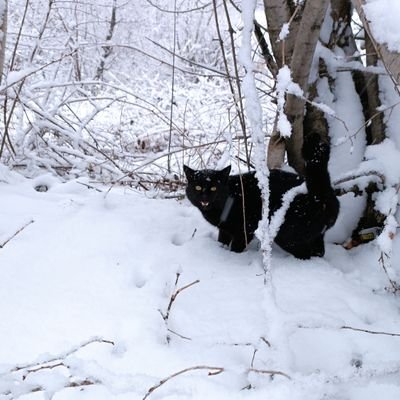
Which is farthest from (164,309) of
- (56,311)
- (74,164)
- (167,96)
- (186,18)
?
(186,18)

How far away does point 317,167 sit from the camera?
2391 millimetres

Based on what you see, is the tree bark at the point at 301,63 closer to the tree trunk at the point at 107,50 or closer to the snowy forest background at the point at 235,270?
the snowy forest background at the point at 235,270

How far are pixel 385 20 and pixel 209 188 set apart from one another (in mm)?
1824

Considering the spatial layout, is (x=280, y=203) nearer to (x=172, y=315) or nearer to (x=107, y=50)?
(x=172, y=315)

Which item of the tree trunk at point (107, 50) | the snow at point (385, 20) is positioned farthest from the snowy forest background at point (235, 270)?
the tree trunk at point (107, 50)

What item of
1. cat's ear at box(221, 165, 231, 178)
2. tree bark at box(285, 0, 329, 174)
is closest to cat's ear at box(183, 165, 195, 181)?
cat's ear at box(221, 165, 231, 178)

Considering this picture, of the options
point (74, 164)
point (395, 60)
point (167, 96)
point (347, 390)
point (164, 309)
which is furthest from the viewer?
point (167, 96)

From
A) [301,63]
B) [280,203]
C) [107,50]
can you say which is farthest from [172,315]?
[107,50]

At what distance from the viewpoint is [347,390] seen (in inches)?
58.6

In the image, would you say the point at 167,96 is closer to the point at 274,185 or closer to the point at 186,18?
the point at 186,18

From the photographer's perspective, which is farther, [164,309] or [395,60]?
[164,309]

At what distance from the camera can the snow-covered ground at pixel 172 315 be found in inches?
55.3

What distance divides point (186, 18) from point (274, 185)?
7947 millimetres

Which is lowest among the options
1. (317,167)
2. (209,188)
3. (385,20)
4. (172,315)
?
(172,315)
